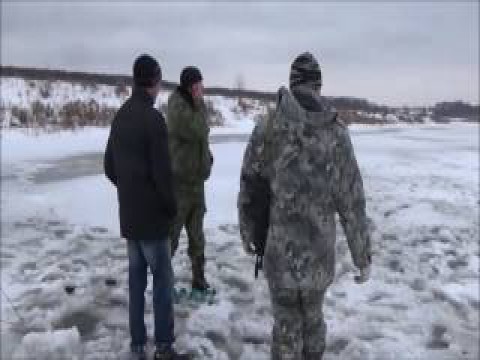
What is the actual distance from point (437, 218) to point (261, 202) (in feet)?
22.5

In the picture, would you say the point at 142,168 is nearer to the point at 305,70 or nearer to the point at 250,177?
the point at 250,177

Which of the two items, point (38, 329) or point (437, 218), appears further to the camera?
point (437, 218)

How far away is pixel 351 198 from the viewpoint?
380cm

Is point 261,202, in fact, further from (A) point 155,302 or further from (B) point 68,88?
(B) point 68,88

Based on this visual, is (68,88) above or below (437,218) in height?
above

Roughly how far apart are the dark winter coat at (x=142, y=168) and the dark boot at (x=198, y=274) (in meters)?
1.63

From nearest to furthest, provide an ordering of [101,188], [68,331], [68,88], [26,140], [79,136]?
[68,331], [101,188], [26,140], [79,136], [68,88]

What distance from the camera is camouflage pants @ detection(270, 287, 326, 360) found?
12.7 ft

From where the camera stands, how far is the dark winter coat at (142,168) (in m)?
4.38

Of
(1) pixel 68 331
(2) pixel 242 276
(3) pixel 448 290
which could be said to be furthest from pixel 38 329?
(3) pixel 448 290

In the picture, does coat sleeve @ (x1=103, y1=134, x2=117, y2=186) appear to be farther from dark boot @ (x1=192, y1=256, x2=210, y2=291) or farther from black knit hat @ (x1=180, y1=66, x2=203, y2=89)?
dark boot @ (x1=192, y1=256, x2=210, y2=291)

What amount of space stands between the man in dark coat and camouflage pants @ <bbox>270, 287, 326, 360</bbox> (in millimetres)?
1051

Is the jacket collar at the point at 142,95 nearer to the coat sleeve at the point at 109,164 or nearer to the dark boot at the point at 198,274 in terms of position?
the coat sleeve at the point at 109,164

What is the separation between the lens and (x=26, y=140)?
22.1 metres
